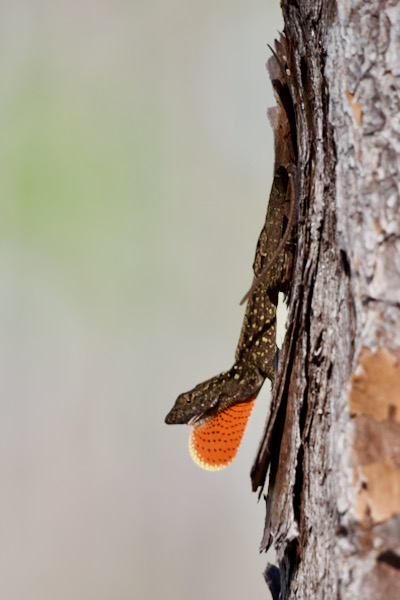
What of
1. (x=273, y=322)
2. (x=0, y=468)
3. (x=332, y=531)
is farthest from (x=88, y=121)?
(x=332, y=531)

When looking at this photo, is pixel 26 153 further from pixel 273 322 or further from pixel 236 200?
pixel 273 322

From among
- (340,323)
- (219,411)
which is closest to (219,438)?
(219,411)

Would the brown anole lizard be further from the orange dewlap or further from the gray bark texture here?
the gray bark texture

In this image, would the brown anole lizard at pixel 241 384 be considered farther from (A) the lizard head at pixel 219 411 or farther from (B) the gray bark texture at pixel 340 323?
(B) the gray bark texture at pixel 340 323

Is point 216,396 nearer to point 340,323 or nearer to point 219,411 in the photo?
point 219,411

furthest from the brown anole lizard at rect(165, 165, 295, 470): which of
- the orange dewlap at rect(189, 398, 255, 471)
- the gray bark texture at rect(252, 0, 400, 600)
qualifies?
the gray bark texture at rect(252, 0, 400, 600)

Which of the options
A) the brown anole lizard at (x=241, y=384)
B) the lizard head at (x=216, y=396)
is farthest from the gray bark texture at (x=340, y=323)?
the lizard head at (x=216, y=396)

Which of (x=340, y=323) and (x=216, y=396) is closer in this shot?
(x=340, y=323)
